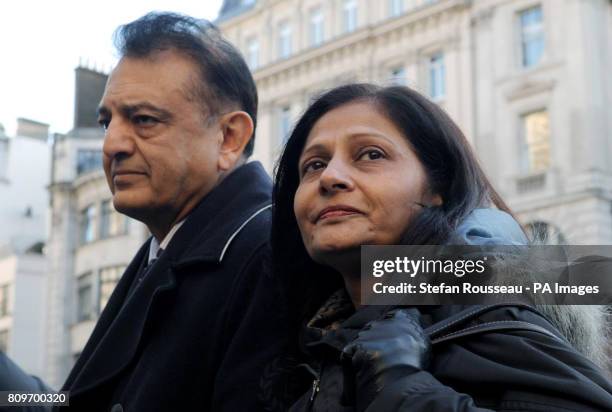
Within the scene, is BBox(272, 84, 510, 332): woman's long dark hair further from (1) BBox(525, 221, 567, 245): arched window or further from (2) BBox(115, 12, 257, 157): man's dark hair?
(2) BBox(115, 12, 257, 157): man's dark hair

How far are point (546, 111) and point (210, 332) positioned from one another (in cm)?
2264

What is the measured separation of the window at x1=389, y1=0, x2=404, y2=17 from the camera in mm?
29047

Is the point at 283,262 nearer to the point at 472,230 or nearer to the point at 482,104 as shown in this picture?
the point at 472,230

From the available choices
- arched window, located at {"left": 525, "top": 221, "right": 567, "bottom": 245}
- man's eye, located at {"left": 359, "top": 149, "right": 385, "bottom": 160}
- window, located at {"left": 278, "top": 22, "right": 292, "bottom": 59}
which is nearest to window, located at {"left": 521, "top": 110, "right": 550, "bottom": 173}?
window, located at {"left": 278, "top": 22, "right": 292, "bottom": 59}

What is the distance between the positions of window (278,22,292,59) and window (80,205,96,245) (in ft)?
34.8

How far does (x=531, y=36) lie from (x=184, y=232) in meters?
23.3

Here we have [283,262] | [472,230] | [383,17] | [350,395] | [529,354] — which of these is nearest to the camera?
→ [529,354]

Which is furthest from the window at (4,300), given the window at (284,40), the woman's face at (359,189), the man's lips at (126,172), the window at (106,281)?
the woman's face at (359,189)

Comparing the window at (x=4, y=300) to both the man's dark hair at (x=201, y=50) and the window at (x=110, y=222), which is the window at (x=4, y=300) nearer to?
the window at (x=110, y=222)

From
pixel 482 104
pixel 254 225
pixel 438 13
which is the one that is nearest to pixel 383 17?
pixel 438 13

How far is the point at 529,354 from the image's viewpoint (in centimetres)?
195

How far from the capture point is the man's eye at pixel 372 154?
2488mm

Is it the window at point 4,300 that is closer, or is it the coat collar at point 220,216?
the coat collar at point 220,216

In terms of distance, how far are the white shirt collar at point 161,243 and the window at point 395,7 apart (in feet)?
85.8
